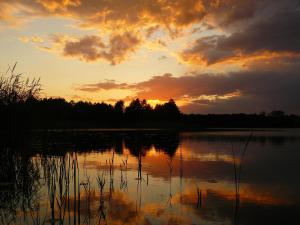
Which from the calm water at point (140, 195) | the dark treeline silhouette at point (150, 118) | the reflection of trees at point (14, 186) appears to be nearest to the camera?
the calm water at point (140, 195)

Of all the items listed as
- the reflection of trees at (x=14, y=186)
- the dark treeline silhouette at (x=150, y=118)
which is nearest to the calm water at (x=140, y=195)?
the reflection of trees at (x=14, y=186)

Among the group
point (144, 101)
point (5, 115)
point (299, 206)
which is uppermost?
point (144, 101)

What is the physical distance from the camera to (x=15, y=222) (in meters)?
5.97

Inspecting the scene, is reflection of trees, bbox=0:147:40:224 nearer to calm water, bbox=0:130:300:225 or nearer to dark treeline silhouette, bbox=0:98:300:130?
calm water, bbox=0:130:300:225

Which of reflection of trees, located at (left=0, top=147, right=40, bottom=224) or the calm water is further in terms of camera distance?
reflection of trees, located at (left=0, top=147, right=40, bottom=224)

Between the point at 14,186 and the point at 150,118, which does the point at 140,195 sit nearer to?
the point at 14,186

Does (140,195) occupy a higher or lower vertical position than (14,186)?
lower

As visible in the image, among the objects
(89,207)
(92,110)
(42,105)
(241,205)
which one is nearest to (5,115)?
(42,105)

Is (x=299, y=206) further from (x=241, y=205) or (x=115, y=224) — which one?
(x=115, y=224)

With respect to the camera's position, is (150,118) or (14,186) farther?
(150,118)

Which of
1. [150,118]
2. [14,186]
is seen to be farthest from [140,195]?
[150,118]

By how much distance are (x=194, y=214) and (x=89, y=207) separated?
2229mm

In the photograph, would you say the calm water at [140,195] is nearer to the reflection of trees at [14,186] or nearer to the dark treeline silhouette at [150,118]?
the reflection of trees at [14,186]

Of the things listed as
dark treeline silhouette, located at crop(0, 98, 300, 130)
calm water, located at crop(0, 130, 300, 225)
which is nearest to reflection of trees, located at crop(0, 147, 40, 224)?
calm water, located at crop(0, 130, 300, 225)
